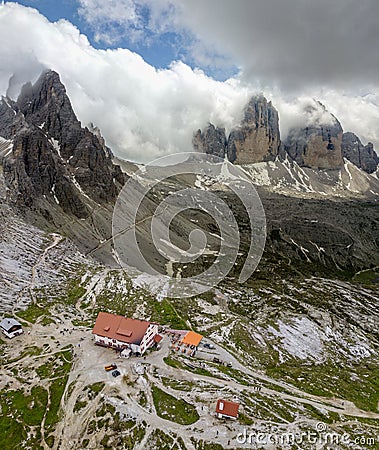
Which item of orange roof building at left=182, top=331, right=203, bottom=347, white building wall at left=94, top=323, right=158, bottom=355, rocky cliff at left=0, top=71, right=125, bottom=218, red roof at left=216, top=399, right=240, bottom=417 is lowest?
white building wall at left=94, top=323, right=158, bottom=355

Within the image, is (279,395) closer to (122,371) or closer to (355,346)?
(122,371)

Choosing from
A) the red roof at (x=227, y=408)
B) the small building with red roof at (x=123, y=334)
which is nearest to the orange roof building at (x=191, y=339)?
the small building with red roof at (x=123, y=334)

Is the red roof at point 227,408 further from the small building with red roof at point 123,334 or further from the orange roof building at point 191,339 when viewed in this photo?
the orange roof building at point 191,339

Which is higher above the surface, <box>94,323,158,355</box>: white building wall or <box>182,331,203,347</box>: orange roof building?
<box>182,331,203,347</box>: orange roof building

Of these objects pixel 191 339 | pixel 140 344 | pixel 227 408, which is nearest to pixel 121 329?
pixel 140 344

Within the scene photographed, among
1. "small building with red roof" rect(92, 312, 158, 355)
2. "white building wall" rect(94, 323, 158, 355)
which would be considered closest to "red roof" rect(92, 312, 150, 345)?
"small building with red roof" rect(92, 312, 158, 355)
